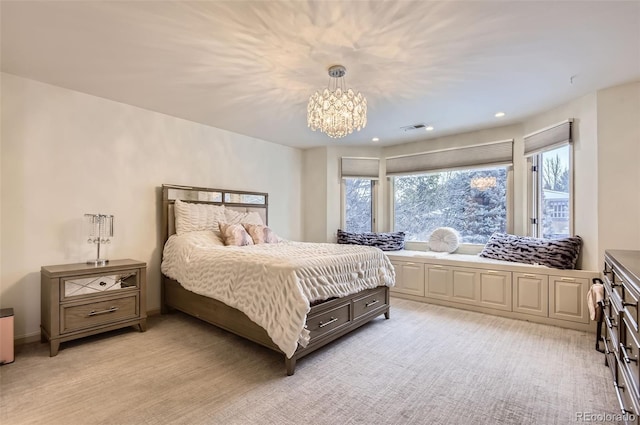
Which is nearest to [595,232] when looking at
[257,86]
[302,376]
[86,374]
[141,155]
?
[302,376]

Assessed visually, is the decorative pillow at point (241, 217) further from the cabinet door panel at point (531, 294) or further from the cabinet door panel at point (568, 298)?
the cabinet door panel at point (568, 298)

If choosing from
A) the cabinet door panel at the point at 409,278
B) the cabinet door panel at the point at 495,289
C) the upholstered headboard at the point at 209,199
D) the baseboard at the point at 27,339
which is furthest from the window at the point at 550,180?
the baseboard at the point at 27,339

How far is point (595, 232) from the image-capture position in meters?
3.06

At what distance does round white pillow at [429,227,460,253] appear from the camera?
459 centimetres

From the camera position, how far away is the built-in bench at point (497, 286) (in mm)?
3219

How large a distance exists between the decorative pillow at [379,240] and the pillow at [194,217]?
87.4 inches

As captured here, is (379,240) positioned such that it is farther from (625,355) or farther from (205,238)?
(625,355)

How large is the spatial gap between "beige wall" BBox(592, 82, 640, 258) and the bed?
223 cm

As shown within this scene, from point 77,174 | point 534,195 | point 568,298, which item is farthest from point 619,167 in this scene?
point 77,174

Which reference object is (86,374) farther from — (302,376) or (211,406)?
(302,376)

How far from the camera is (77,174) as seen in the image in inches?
122

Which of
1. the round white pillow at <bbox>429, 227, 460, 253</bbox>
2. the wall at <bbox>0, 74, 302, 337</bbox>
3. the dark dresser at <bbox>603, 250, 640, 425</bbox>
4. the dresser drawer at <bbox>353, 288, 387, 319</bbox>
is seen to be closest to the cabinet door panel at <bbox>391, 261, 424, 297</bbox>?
the round white pillow at <bbox>429, 227, 460, 253</bbox>

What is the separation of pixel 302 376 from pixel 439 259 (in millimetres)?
2692

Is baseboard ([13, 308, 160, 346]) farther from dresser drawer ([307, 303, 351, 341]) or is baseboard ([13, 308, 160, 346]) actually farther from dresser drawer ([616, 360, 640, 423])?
dresser drawer ([616, 360, 640, 423])
